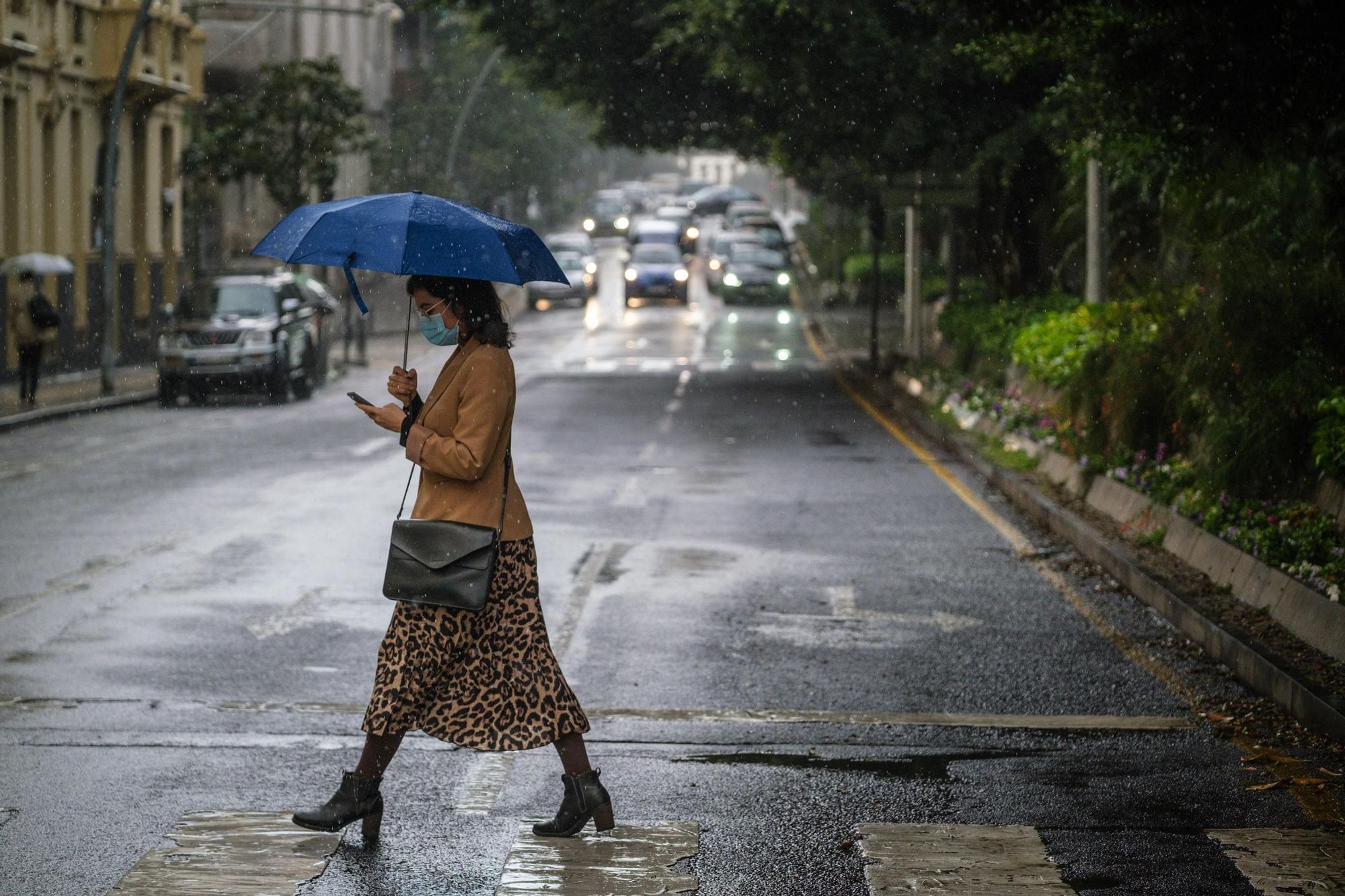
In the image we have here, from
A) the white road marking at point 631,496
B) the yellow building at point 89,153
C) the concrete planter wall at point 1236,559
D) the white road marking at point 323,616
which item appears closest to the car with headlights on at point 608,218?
the yellow building at point 89,153

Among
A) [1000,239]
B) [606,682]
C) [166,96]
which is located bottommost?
[606,682]

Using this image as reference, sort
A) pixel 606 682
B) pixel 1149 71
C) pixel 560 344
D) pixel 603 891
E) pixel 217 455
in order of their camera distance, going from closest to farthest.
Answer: pixel 603 891 → pixel 606 682 → pixel 1149 71 → pixel 217 455 → pixel 560 344

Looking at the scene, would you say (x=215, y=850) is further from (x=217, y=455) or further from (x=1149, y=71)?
(x=217, y=455)

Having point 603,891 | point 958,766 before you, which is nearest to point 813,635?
point 958,766

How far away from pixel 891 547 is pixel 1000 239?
18.8m

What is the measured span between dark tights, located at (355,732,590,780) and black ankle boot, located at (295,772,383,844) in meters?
0.03

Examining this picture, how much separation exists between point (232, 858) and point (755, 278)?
48.7 m

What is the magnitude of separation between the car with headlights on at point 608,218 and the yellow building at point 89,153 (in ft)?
163

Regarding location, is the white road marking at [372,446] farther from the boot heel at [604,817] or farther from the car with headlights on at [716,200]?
the car with headlights on at [716,200]

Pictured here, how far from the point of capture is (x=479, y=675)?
6.04m

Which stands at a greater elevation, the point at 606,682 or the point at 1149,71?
the point at 1149,71

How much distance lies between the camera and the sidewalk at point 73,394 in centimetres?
2362

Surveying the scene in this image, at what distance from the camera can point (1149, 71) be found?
12750mm

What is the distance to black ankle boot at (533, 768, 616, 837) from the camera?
237 inches
